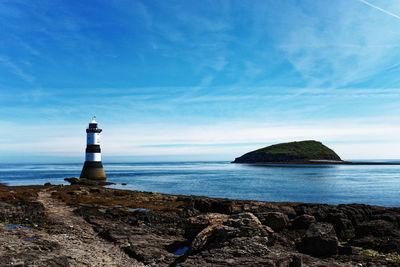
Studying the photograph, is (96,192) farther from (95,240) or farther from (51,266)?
(51,266)

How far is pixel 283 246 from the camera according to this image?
12.3 m

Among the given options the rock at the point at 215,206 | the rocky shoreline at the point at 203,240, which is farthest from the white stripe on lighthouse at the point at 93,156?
the rock at the point at 215,206

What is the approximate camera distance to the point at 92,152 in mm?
54812

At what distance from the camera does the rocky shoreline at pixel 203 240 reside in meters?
9.69

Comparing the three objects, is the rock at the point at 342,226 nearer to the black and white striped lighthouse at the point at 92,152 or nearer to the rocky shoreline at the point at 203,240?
the rocky shoreline at the point at 203,240

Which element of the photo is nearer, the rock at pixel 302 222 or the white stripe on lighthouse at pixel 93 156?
the rock at pixel 302 222

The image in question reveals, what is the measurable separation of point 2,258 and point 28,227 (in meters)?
6.55

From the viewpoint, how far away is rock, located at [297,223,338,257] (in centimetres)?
1178

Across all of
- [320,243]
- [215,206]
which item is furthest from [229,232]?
[215,206]

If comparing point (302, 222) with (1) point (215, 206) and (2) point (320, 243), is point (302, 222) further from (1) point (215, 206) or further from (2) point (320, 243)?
(1) point (215, 206)

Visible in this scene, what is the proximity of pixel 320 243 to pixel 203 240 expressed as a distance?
498 centimetres

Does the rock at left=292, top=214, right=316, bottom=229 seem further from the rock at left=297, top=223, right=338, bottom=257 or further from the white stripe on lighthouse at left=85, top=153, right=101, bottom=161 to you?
the white stripe on lighthouse at left=85, top=153, right=101, bottom=161

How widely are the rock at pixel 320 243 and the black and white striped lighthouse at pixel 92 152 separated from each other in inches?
1927

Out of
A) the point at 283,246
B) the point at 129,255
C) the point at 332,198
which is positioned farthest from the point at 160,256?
the point at 332,198
